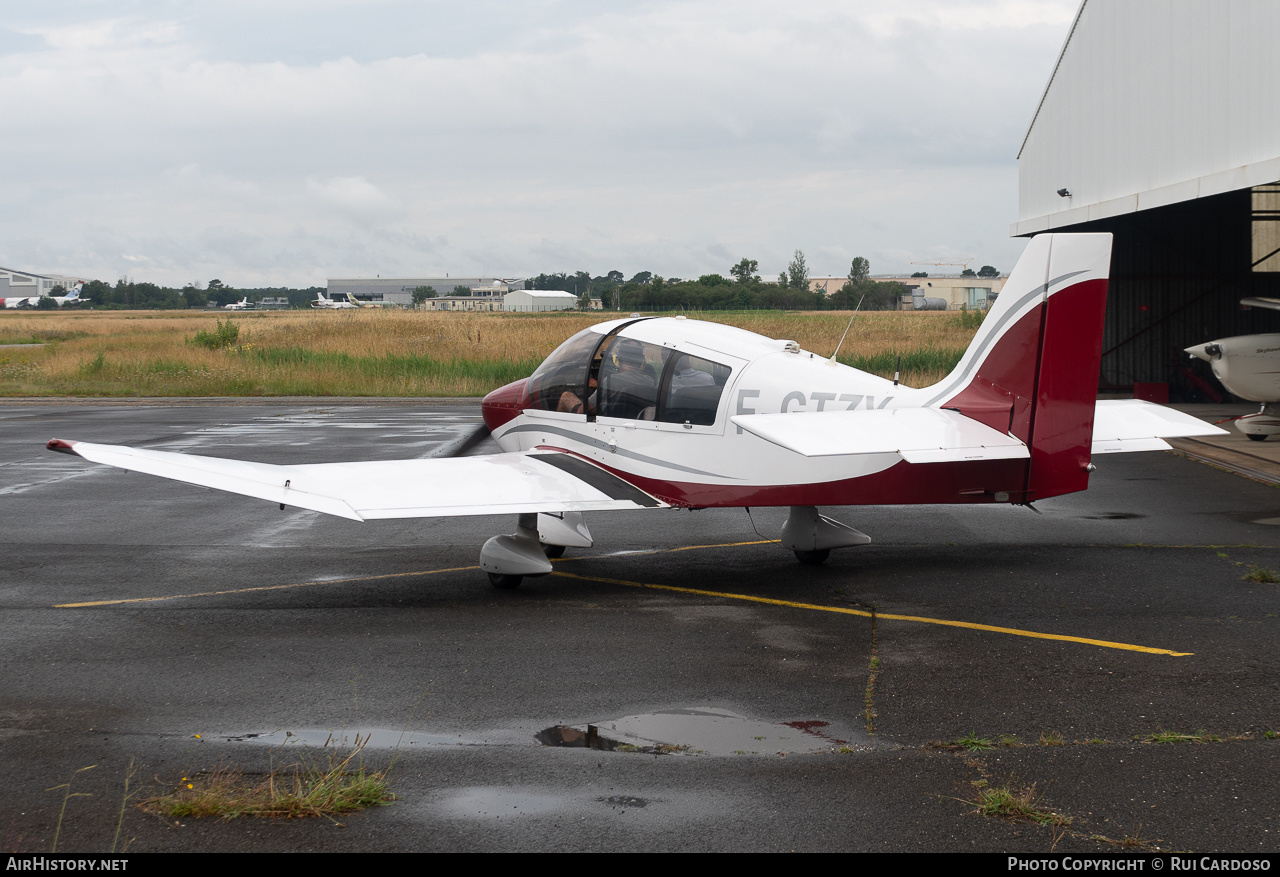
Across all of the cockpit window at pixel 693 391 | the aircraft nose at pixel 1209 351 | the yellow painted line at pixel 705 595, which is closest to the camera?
the yellow painted line at pixel 705 595

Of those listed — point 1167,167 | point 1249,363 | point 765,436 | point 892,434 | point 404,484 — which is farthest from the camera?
point 1167,167

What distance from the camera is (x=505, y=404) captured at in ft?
32.4

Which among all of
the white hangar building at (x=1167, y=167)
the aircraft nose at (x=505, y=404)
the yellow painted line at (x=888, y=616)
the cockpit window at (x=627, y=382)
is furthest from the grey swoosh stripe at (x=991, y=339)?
the white hangar building at (x=1167, y=167)

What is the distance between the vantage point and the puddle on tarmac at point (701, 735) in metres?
5.18

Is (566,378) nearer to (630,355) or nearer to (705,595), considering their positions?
(630,355)

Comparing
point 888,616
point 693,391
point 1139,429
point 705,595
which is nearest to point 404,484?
point 693,391

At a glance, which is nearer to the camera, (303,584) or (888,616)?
(888,616)

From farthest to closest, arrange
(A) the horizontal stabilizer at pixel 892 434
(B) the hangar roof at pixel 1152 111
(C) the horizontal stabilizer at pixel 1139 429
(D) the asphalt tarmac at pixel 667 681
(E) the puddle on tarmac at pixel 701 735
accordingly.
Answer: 1. (B) the hangar roof at pixel 1152 111
2. (C) the horizontal stabilizer at pixel 1139 429
3. (A) the horizontal stabilizer at pixel 892 434
4. (E) the puddle on tarmac at pixel 701 735
5. (D) the asphalt tarmac at pixel 667 681

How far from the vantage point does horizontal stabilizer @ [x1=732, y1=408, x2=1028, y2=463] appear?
667 cm

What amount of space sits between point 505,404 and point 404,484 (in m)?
2.08

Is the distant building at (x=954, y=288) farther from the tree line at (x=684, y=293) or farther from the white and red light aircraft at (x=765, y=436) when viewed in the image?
the white and red light aircraft at (x=765, y=436)

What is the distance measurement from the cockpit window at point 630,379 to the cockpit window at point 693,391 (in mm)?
136

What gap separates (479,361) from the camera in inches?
1273
